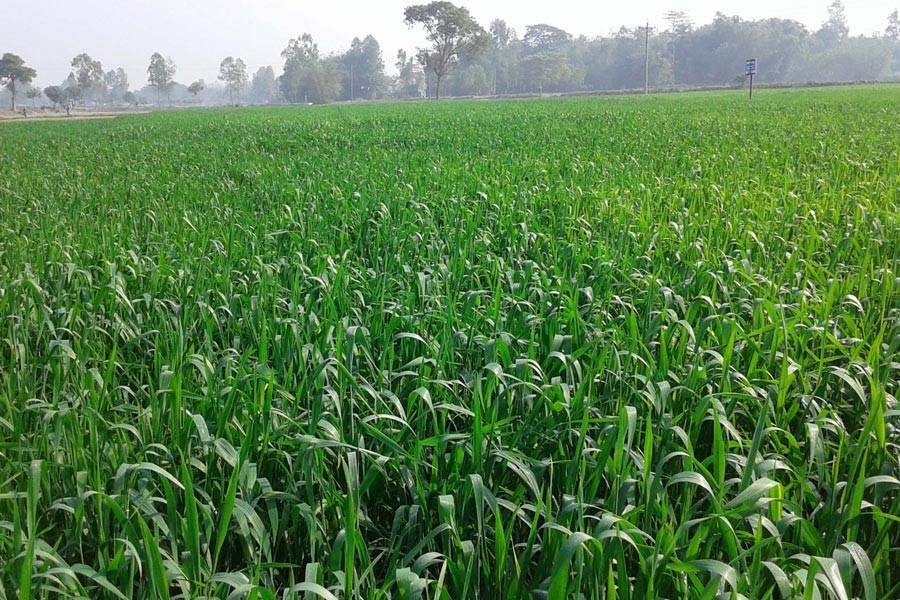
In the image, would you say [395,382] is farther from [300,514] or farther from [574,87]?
[574,87]

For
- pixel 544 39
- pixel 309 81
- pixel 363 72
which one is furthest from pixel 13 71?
pixel 544 39

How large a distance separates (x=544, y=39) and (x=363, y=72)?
146 feet

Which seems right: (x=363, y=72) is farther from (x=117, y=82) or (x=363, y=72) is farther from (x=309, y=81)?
(x=117, y=82)

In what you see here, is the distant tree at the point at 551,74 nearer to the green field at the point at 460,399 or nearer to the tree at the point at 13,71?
the tree at the point at 13,71

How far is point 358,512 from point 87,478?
776 mm

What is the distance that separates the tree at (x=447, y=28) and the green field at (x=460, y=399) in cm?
9066

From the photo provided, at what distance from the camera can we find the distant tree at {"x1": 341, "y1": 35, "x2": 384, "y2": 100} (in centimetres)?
14350

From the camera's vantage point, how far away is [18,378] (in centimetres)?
258

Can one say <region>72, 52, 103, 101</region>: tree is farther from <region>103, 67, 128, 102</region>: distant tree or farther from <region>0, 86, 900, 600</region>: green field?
<region>0, 86, 900, 600</region>: green field

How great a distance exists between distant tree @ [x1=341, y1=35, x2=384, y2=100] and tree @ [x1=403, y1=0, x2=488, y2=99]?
4582 centimetres

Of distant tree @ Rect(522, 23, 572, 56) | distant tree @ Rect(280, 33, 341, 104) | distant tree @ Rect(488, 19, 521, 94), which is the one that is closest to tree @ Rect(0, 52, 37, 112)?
distant tree @ Rect(280, 33, 341, 104)

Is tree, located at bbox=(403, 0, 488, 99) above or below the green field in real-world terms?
above

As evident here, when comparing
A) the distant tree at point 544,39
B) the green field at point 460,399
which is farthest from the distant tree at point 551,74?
the green field at point 460,399

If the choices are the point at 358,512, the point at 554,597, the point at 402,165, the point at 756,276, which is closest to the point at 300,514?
the point at 358,512
